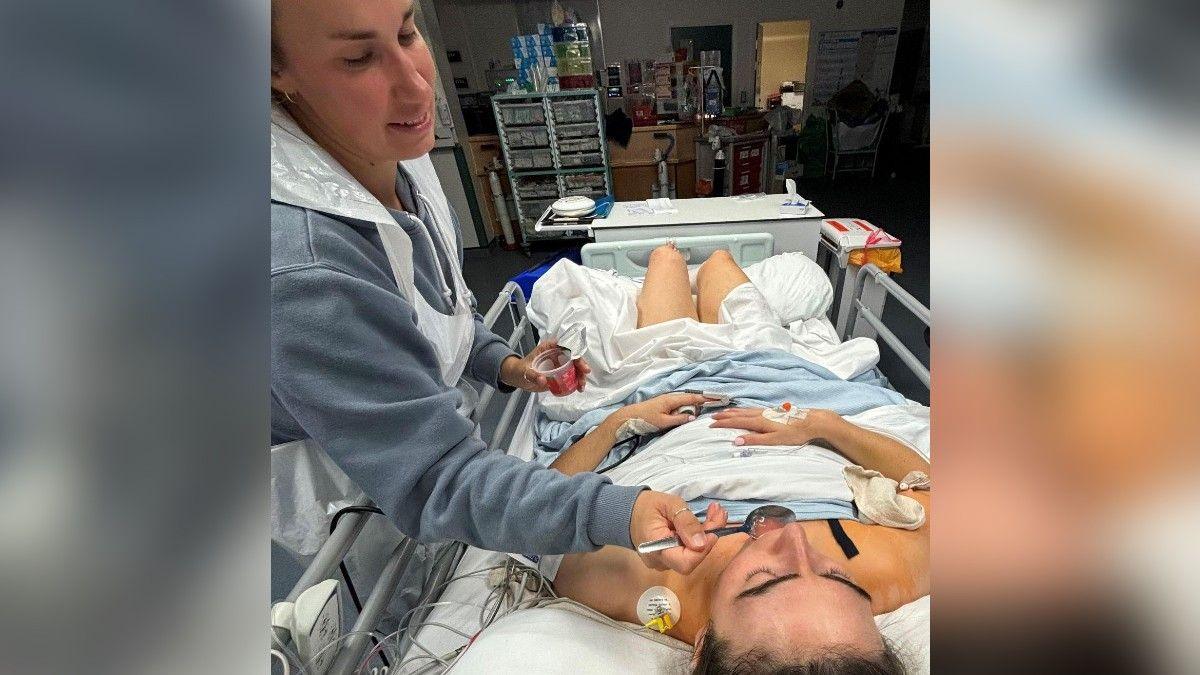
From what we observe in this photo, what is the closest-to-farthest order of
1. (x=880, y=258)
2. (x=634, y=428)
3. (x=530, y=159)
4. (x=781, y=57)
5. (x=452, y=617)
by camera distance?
(x=452, y=617) → (x=634, y=428) → (x=880, y=258) → (x=530, y=159) → (x=781, y=57)

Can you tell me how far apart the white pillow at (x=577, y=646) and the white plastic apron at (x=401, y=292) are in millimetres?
312

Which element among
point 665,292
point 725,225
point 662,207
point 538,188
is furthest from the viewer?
point 538,188

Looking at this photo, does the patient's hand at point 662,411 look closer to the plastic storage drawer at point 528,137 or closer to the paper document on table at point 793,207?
the paper document on table at point 793,207

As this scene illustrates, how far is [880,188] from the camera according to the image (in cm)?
538

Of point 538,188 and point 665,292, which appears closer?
point 665,292

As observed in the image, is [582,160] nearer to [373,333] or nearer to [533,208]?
[533,208]

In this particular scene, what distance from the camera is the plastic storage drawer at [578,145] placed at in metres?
3.98

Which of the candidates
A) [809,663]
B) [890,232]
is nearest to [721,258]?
[809,663]

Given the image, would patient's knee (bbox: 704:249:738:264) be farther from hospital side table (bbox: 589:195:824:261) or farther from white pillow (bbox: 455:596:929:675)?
white pillow (bbox: 455:596:929:675)

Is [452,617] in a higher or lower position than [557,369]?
lower

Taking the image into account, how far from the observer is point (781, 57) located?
5.43 meters

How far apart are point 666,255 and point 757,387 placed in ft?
2.51
